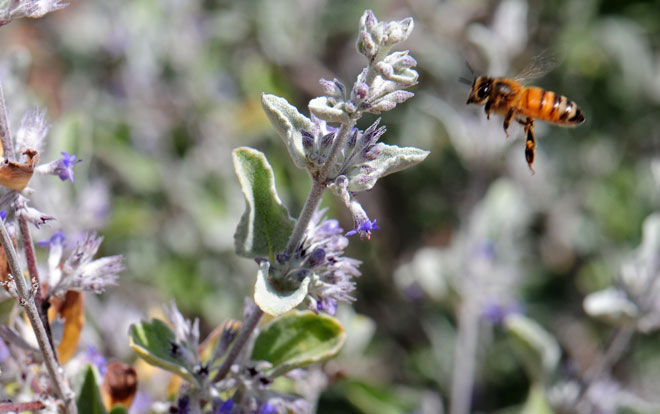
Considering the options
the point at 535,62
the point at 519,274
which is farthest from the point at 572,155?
the point at 535,62

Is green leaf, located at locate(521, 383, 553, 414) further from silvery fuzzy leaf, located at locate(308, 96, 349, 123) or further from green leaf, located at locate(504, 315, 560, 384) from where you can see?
silvery fuzzy leaf, located at locate(308, 96, 349, 123)

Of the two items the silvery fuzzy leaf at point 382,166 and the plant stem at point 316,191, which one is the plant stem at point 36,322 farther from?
the silvery fuzzy leaf at point 382,166

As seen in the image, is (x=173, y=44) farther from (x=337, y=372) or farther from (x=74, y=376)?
(x=74, y=376)

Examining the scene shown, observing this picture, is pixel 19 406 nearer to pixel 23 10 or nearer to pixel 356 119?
pixel 23 10

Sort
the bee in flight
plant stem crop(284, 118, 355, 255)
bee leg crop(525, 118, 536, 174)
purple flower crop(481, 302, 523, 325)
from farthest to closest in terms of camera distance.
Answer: purple flower crop(481, 302, 523, 325) → the bee in flight → bee leg crop(525, 118, 536, 174) → plant stem crop(284, 118, 355, 255)

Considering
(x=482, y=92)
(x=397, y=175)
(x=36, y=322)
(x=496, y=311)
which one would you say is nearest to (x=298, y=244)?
(x=36, y=322)

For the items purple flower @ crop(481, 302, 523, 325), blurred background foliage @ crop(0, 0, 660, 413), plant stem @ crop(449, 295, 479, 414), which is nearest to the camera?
plant stem @ crop(449, 295, 479, 414)

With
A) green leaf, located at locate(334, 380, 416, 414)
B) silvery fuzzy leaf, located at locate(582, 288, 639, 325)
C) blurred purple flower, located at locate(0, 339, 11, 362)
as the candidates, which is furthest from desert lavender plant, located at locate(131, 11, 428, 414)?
silvery fuzzy leaf, located at locate(582, 288, 639, 325)
